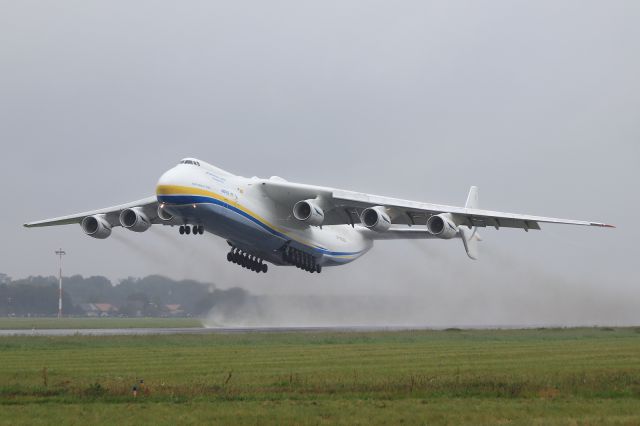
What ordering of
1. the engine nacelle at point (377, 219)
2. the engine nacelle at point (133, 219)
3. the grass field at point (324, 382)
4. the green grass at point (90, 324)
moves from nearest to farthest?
the grass field at point (324, 382) → the engine nacelle at point (377, 219) → the engine nacelle at point (133, 219) → the green grass at point (90, 324)

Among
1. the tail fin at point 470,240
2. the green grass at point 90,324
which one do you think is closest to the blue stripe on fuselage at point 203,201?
the tail fin at point 470,240

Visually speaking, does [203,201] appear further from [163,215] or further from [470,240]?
[470,240]

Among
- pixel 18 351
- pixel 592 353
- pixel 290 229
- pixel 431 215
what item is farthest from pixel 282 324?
pixel 592 353

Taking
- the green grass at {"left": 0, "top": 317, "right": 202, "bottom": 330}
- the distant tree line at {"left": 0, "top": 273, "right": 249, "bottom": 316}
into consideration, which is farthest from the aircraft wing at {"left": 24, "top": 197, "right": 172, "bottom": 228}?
the distant tree line at {"left": 0, "top": 273, "right": 249, "bottom": 316}

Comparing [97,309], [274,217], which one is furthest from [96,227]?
[97,309]

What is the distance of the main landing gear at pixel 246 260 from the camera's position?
35781mm

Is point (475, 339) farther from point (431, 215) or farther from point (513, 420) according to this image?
point (513, 420)

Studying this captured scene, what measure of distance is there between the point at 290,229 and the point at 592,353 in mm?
16230

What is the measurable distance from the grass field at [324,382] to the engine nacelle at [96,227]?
1113 centimetres

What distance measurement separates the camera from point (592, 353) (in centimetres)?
1902

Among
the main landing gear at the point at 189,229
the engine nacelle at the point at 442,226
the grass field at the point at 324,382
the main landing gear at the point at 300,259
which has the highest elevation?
the main landing gear at the point at 189,229

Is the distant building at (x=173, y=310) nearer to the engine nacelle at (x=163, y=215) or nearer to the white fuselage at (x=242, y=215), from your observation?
the white fuselage at (x=242, y=215)

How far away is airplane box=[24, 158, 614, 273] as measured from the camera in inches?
1130

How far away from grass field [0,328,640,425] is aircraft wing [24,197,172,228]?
11.7 m
